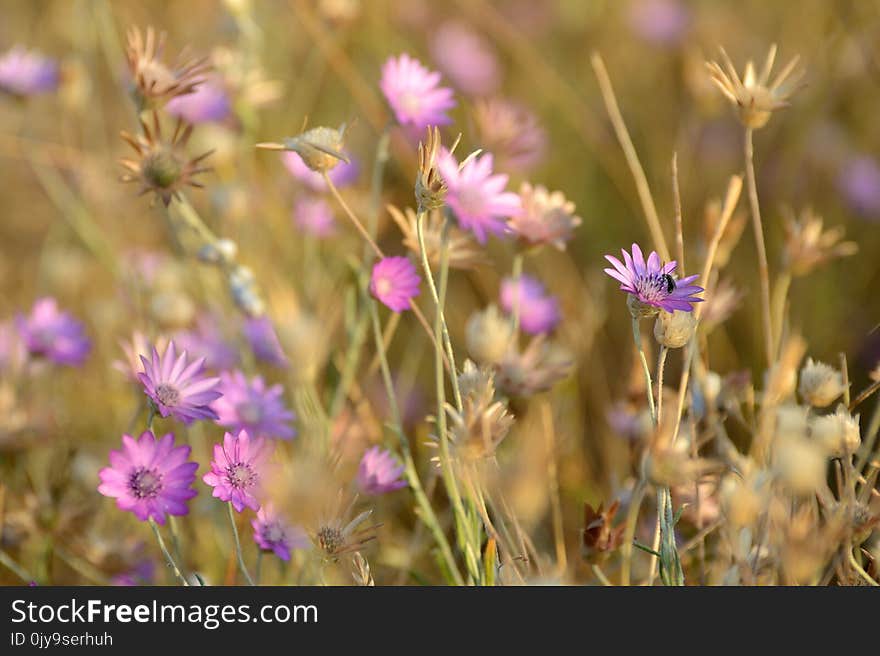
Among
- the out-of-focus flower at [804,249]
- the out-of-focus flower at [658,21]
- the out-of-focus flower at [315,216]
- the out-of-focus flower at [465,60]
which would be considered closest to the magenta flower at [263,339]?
the out-of-focus flower at [315,216]

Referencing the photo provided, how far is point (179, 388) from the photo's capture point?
66cm

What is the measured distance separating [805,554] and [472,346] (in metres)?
0.28

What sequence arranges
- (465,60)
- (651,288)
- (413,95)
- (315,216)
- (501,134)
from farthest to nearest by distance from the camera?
(465,60), (315,216), (501,134), (413,95), (651,288)

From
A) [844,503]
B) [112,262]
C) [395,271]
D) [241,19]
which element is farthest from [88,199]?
[844,503]

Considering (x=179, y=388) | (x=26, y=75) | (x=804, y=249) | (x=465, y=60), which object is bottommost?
(x=179, y=388)

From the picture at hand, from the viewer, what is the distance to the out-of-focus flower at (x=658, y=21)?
1741mm

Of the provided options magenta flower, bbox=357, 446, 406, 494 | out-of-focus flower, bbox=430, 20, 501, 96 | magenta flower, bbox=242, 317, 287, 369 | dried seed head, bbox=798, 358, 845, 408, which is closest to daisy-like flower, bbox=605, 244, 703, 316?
dried seed head, bbox=798, 358, 845, 408

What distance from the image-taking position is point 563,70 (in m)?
1.75

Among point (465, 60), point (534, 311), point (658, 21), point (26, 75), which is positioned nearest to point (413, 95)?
point (534, 311)

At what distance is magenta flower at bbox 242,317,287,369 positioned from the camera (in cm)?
97

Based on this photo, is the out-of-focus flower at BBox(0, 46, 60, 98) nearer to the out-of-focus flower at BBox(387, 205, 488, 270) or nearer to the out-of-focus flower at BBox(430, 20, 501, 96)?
the out-of-focus flower at BBox(387, 205, 488, 270)

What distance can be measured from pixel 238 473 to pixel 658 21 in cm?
147

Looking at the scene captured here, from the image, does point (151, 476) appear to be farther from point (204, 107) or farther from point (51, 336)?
point (204, 107)

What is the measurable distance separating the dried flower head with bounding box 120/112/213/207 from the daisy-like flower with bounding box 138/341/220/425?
0.47 ft
